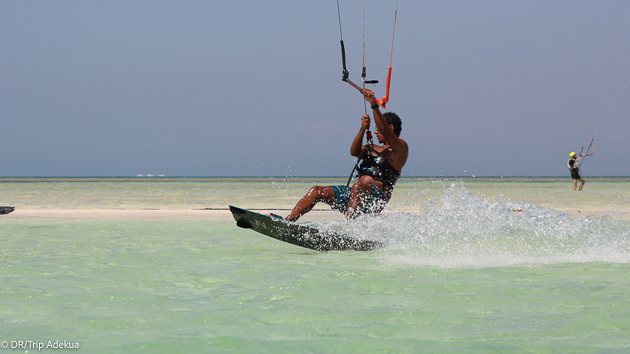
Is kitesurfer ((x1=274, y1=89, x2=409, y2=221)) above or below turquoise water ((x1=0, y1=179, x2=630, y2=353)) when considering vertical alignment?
above

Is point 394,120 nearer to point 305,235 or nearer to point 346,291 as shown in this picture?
point 305,235

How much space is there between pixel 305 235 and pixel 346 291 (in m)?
2.92

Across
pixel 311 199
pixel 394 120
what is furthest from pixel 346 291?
pixel 394 120

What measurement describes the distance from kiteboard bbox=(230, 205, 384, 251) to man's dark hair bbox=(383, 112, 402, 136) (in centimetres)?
160

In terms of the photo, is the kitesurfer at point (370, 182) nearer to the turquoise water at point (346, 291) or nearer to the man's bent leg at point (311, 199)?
the man's bent leg at point (311, 199)

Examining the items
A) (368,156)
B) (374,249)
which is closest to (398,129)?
(368,156)

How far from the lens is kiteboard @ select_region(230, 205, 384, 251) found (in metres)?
7.81

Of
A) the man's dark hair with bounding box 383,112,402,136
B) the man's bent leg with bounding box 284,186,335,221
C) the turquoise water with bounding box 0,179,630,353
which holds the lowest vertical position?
the turquoise water with bounding box 0,179,630,353

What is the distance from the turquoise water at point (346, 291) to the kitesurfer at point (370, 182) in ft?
0.98

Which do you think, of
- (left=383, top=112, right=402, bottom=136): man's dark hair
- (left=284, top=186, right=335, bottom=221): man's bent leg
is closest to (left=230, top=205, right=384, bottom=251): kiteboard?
(left=284, top=186, right=335, bottom=221): man's bent leg

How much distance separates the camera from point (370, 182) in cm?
779

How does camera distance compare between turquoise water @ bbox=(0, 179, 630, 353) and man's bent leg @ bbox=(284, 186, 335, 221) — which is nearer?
turquoise water @ bbox=(0, 179, 630, 353)

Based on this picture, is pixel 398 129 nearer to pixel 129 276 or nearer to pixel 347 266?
pixel 347 266

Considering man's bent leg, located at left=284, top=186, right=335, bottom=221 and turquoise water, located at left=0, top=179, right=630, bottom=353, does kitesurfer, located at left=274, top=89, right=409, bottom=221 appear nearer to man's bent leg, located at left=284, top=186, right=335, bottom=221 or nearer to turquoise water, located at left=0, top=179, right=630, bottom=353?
man's bent leg, located at left=284, top=186, right=335, bottom=221
